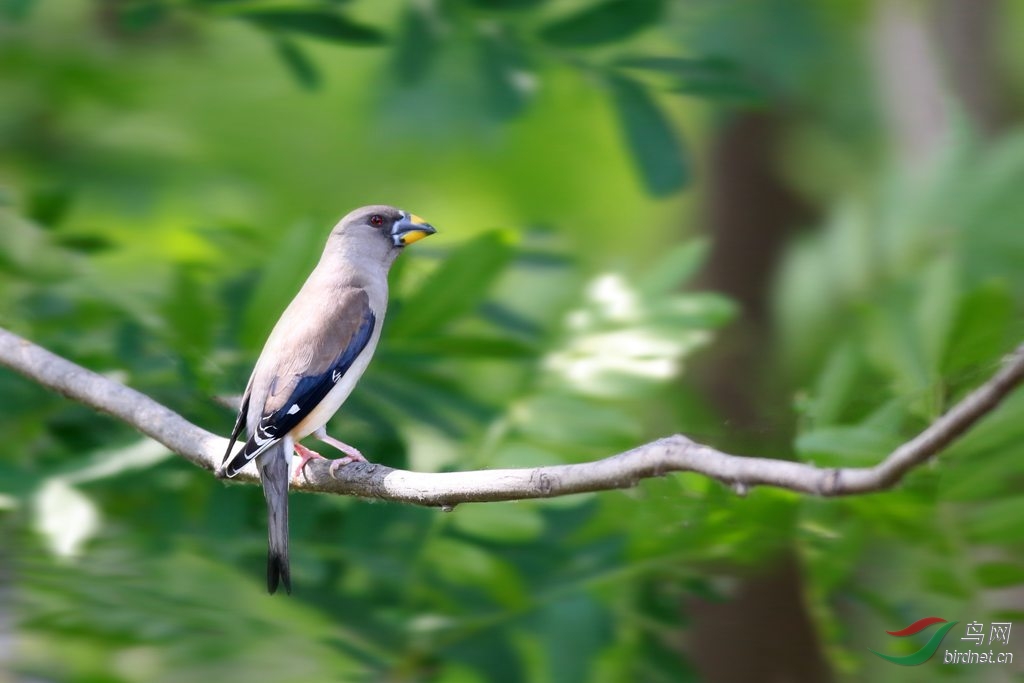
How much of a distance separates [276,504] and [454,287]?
38.9 inches

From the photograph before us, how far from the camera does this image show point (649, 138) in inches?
141

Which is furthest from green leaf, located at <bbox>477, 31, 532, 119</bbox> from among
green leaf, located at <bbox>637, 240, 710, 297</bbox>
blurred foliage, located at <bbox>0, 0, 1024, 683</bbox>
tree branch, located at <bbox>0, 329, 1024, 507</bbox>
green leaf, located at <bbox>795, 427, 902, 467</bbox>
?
green leaf, located at <bbox>795, 427, 902, 467</bbox>

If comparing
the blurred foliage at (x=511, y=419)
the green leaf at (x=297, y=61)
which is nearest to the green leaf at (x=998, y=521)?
the blurred foliage at (x=511, y=419)

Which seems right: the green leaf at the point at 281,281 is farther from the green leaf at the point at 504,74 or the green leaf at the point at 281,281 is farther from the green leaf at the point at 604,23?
the green leaf at the point at 604,23

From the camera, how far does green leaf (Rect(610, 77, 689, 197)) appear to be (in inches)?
140

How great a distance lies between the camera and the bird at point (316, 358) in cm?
189

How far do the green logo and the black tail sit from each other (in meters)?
1.52

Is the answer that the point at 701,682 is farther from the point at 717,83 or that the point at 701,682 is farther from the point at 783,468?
the point at 783,468

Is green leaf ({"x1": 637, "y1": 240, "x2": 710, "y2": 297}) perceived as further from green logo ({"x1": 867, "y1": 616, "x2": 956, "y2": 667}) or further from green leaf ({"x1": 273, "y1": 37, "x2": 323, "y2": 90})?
green leaf ({"x1": 273, "y1": 37, "x2": 323, "y2": 90})

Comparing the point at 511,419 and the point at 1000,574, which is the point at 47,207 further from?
the point at 1000,574

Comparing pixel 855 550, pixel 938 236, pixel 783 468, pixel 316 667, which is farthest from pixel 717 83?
pixel 783 468

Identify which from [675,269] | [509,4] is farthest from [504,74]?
[675,269]

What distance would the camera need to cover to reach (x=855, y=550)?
8.96 ft

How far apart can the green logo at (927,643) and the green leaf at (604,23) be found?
180 centimetres
